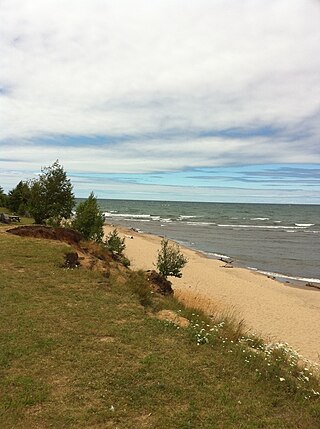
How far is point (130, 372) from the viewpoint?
619 cm

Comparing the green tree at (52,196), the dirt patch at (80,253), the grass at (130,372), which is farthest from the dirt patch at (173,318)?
the green tree at (52,196)

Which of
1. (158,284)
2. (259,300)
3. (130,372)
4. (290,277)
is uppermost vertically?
(158,284)

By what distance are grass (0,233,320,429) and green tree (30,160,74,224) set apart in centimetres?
1708

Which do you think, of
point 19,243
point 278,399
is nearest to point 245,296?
point 19,243

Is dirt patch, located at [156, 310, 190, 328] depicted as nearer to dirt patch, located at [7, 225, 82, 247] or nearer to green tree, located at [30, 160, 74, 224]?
dirt patch, located at [7, 225, 82, 247]

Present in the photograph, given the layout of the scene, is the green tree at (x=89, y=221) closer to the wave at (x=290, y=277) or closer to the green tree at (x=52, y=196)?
the green tree at (x=52, y=196)

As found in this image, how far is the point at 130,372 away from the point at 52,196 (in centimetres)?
2185

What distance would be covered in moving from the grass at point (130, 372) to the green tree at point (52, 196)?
56.0 feet

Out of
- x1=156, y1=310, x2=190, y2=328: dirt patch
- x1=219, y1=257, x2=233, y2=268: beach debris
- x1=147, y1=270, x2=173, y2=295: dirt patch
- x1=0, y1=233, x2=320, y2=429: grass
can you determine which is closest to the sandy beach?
x1=219, y1=257, x2=233, y2=268: beach debris

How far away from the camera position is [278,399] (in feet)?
19.2

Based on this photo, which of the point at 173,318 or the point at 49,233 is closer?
the point at 173,318

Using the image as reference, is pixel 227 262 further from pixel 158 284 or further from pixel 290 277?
pixel 158 284

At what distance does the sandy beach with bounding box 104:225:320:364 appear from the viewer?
14.0m

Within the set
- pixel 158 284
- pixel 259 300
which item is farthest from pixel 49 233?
pixel 259 300
